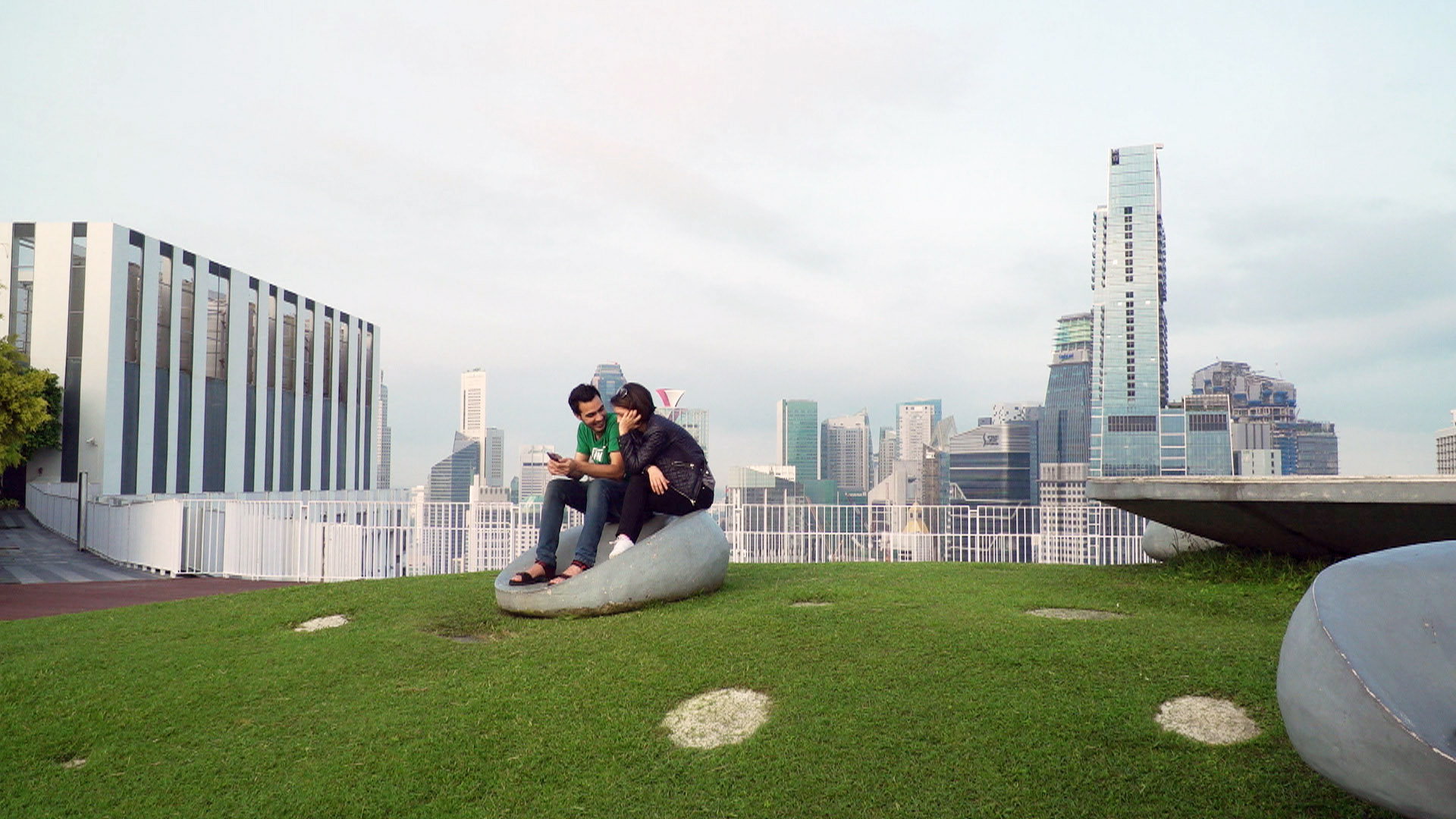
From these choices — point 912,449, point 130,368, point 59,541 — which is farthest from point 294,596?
point 912,449

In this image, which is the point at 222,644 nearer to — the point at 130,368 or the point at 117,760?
the point at 117,760

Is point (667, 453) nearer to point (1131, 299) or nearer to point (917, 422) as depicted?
point (917, 422)

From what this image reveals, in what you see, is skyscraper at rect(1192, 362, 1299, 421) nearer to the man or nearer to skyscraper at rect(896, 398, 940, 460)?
skyscraper at rect(896, 398, 940, 460)

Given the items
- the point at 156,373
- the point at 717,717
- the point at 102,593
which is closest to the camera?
the point at 717,717

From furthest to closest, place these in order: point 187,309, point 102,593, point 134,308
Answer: point 187,309
point 134,308
point 102,593

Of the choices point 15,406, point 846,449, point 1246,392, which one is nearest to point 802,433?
point 846,449

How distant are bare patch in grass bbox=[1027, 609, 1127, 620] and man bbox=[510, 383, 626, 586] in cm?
287

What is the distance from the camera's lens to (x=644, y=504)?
647 cm

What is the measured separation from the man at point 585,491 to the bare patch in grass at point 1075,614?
2.87 meters

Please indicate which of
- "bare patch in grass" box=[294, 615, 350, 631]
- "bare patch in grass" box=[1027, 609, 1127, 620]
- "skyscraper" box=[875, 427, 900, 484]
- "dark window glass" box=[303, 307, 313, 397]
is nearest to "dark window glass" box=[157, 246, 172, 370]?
"dark window glass" box=[303, 307, 313, 397]

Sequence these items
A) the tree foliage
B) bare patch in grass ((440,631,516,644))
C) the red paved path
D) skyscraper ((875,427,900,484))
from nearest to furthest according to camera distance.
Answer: bare patch in grass ((440,631,516,644)), the red paved path, the tree foliage, skyscraper ((875,427,900,484))

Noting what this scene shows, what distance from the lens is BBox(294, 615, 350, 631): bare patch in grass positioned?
6.61m

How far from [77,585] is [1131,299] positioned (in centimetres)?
20641

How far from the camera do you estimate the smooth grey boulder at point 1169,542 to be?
25.8 feet
